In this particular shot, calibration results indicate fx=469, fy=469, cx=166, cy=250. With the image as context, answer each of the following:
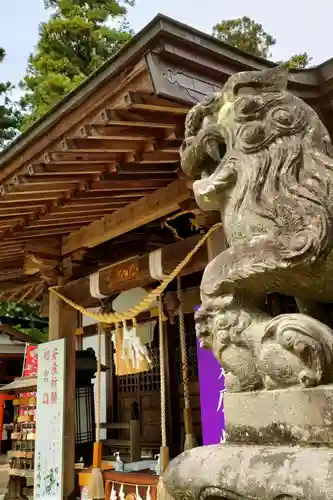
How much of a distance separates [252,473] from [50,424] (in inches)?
185

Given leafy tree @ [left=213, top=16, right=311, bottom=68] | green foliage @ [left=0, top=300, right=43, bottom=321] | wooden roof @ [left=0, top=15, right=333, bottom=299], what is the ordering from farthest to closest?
1. green foliage @ [left=0, top=300, right=43, bottom=321]
2. leafy tree @ [left=213, top=16, right=311, bottom=68]
3. wooden roof @ [left=0, top=15, right=333, bottom=299]

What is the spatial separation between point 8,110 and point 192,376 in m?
14.4

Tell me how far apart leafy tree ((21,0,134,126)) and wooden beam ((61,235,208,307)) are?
9251mm

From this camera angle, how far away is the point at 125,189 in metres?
4.65

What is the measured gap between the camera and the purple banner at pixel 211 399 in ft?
12.7

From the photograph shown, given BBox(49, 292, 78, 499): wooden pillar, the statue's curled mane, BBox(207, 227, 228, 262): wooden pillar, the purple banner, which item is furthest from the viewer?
BBox(49, 292, 78, 499): wooden pillar

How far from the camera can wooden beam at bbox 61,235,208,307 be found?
4.62m

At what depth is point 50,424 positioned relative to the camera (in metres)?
5.65

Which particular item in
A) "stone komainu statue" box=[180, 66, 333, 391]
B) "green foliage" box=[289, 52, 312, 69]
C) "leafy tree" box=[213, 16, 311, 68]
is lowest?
"stone komainu statue" box=[180, 66, 333, 391]

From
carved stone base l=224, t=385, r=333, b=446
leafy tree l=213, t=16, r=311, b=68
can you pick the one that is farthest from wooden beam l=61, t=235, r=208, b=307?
leafy tree l=213, t=16, r=311, b=68

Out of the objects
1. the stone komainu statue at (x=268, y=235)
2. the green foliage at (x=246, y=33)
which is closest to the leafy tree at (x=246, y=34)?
the green foliage at (x=246, y=33)

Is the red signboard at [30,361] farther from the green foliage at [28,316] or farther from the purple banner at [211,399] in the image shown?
the green foliage at [28,316]

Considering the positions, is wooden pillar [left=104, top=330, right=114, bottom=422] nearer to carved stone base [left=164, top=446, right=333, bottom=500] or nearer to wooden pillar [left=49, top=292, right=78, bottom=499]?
wooden pillar [left=49, top=292, right=78, bottom=499]

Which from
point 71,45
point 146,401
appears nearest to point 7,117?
point 71,45
